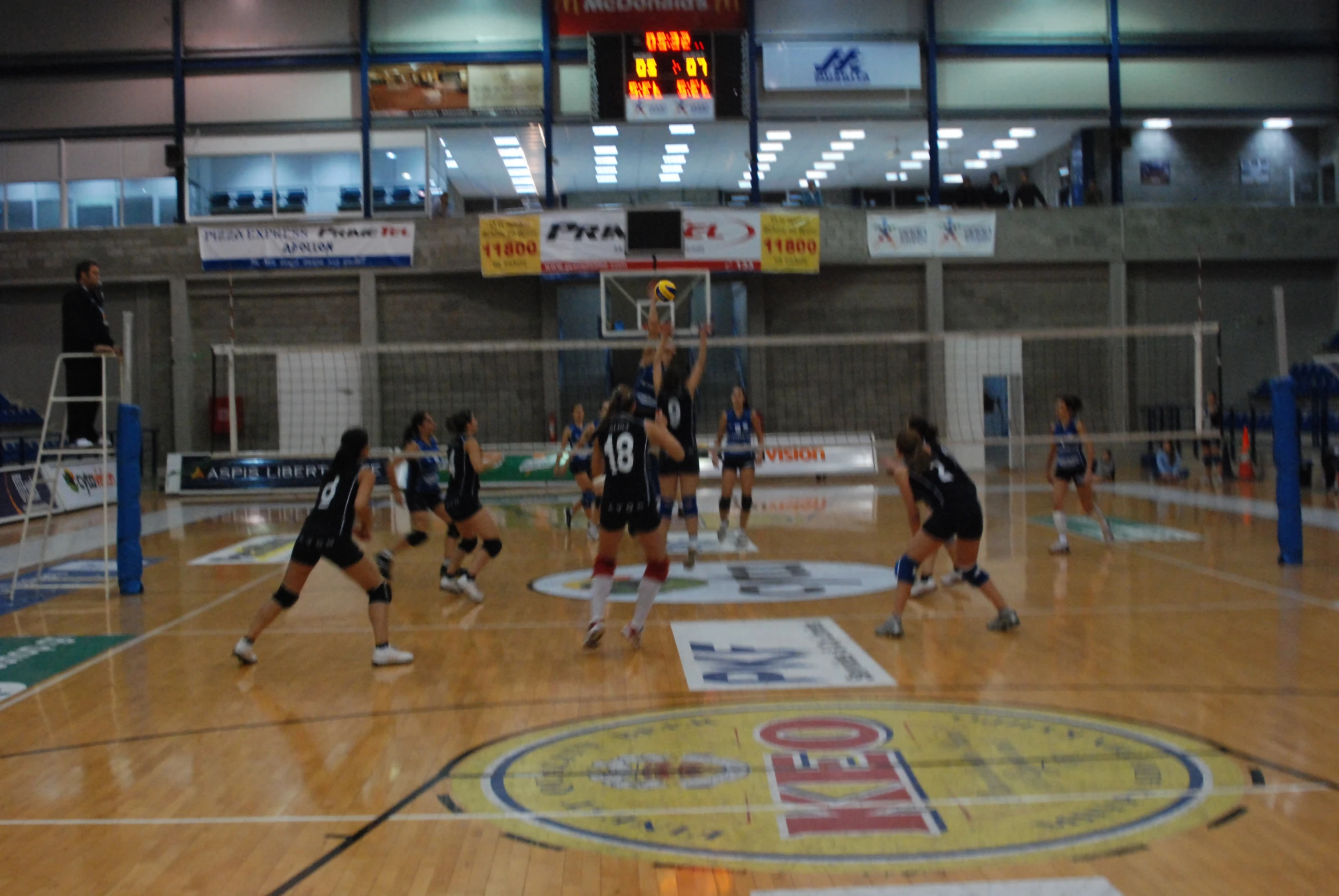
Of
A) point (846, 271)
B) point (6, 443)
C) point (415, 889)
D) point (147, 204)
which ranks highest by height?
point (147, 204)

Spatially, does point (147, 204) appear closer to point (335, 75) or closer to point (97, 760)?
point (335, 75)

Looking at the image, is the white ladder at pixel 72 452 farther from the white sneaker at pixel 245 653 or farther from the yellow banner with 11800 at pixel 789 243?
the yellow banner with 11800 at pixel 789 243

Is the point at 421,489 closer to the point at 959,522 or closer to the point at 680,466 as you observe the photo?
Answer: the point at 680,466

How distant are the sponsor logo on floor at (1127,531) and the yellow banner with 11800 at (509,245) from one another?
1299 cm

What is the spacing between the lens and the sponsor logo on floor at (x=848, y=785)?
4.27 metres

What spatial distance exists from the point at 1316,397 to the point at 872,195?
40.7ft

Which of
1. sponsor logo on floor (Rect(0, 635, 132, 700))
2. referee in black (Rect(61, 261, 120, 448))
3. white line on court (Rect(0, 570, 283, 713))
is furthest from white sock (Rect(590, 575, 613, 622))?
referee in black (Rect(61, 261, 120, 448))

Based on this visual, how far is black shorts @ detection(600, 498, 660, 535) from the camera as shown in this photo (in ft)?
25.1

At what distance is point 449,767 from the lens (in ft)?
17.6

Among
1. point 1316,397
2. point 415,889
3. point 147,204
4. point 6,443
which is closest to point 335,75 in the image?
point 147,204

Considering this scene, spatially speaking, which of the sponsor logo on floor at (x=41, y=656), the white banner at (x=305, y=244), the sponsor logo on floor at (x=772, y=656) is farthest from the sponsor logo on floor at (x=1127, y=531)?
the white banner at (x=305, y=244)

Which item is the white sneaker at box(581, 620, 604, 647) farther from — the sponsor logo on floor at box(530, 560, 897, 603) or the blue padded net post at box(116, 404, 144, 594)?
the blue padded net post at box(116, 404, 144, 594)

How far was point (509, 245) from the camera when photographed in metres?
24.9

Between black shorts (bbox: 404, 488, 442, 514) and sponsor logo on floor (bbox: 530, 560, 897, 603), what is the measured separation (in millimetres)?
1360
